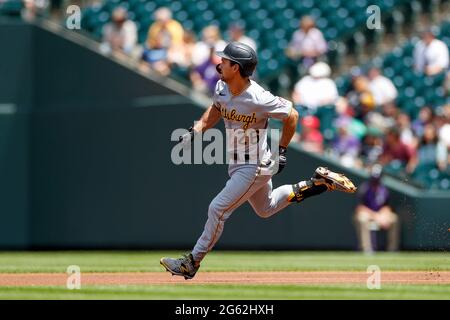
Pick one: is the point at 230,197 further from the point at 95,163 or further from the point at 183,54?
the point at 183,54

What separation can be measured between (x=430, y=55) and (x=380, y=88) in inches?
34.5

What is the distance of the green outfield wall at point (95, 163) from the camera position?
15195mm

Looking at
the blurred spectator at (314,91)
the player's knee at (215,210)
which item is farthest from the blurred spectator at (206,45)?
the player's knee at (215,210)

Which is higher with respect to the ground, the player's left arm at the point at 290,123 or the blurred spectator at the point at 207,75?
the blurred spectator at the point at 207,75

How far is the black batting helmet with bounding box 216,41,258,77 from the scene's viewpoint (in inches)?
348

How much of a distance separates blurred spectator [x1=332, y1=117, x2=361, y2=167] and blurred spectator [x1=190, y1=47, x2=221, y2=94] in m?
1.89

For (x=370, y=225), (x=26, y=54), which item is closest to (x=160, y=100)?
(x=26, y=54)

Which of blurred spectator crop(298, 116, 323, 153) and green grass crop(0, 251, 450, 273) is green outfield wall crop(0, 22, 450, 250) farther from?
blurred spectator crop(298, 116, 323, 153)

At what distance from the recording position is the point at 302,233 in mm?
14984

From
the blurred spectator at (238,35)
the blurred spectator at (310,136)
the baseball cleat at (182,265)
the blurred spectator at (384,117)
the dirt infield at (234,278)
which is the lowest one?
the dirt infield at (234,278)

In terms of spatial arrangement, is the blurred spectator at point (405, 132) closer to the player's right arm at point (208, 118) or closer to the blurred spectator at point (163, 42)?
the blurred spectator at point (163, 42)

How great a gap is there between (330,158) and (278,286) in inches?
234

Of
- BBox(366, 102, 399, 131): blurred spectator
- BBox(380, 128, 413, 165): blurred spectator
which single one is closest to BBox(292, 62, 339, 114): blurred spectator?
BBox(366, 102, 399, 131): blurred spectator

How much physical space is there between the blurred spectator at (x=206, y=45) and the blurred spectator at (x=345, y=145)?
6.95 feet
